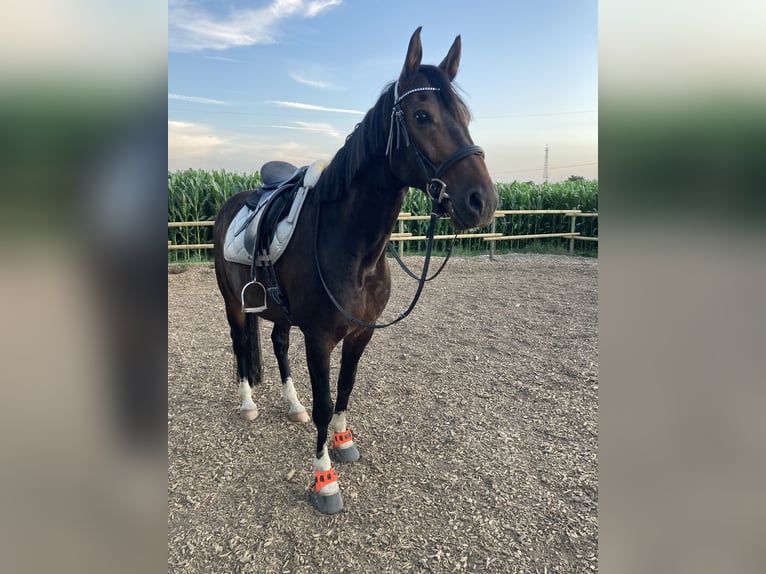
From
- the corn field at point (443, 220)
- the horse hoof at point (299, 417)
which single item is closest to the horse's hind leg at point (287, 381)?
the horse hoof at point (299, 417)

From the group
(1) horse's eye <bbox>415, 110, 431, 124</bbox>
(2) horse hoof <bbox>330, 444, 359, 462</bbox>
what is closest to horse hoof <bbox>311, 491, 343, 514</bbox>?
(2) horse hoof <bbox>330, 444, 359, 462</bbox>

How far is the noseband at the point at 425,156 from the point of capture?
1859 mm

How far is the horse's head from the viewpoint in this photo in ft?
5.99

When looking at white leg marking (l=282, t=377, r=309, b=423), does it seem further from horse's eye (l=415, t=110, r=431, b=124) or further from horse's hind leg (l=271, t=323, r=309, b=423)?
horse's eye (l=415, t=110, r=431, b=124)

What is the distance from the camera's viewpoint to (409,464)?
304cm

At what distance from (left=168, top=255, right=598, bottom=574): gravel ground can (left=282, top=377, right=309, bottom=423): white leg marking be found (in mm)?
91

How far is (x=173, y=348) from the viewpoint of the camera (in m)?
5.46

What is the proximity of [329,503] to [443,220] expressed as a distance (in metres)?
10.9
